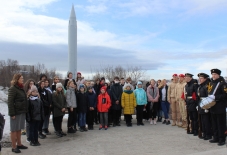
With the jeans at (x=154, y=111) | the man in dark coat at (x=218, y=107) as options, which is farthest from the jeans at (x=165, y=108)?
the man in dark coat at (x=218, y=107)

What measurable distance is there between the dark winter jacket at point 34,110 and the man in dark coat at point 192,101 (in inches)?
198

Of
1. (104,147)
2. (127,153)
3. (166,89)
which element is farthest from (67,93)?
(166,89)

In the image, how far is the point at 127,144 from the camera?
23.0 feet

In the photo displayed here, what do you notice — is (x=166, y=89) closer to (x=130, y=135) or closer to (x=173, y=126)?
(x=173, y=126)

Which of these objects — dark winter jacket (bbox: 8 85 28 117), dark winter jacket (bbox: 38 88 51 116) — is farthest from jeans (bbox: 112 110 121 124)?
dark winter jacket (bbox: 8 85 28 117)

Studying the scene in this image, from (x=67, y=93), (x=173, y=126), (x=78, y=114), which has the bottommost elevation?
(x=173, y=126)

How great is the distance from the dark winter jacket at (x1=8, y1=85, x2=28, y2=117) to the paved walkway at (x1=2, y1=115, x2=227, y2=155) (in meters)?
1.11

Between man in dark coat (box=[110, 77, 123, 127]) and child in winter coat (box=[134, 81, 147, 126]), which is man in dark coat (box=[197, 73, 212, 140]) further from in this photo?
man in dark coat (box=[110, 77, 123, 127])

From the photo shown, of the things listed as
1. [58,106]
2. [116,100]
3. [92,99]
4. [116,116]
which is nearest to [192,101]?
[116,100]

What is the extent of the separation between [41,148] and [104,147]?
1.82 m

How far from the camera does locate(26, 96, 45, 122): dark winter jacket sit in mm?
6797

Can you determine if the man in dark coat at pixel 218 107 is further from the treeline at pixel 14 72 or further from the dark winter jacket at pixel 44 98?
the treeline at pixel 14 72

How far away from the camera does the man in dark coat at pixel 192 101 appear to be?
26.3ft

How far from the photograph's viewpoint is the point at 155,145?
6.88 metres
